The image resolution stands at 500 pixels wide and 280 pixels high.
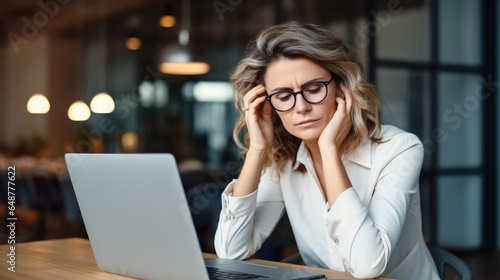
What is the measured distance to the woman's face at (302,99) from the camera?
6.15ft

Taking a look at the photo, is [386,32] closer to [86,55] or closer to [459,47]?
[459,47]

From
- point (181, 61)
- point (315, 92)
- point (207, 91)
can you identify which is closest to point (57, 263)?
point (315, 92)

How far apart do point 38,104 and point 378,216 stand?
34.3 feet

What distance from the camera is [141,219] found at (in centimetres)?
142

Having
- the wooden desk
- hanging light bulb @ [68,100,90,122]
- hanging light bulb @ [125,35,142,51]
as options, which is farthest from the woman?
hanging light bulb @ [68,100,90,122]

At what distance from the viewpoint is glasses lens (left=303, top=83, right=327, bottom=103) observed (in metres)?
1.88

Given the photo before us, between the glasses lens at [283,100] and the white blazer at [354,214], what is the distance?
184 mm

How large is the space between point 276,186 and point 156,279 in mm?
724

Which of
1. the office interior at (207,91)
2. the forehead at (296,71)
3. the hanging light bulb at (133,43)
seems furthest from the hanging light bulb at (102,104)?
the forehead at (296,71)

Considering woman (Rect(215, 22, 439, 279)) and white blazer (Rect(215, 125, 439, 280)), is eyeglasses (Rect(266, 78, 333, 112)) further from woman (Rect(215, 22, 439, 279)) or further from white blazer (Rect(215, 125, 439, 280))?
white blazer (Rect(215, 125, 439, 280))

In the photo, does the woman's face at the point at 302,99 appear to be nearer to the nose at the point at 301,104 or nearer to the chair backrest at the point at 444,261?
the nose at the point at 301,104

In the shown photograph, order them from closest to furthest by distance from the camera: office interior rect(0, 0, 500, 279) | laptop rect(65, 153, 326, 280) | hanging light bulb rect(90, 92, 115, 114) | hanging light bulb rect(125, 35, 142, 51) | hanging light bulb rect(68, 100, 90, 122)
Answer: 1. laptop rect(65, 153, 326, 280)
2. office interior rect(0, 0, 500, 279)
3. hanging light bulb rect(90, 92, 115, 114)
4. hanging light bulb rect(125, 35, 142, 51)
5. hanging light bulb rect(68, 100, 90, 122)

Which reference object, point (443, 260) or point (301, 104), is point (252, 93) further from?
point (443, 260)

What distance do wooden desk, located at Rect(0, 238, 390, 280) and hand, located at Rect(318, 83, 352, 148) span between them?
342 mm
